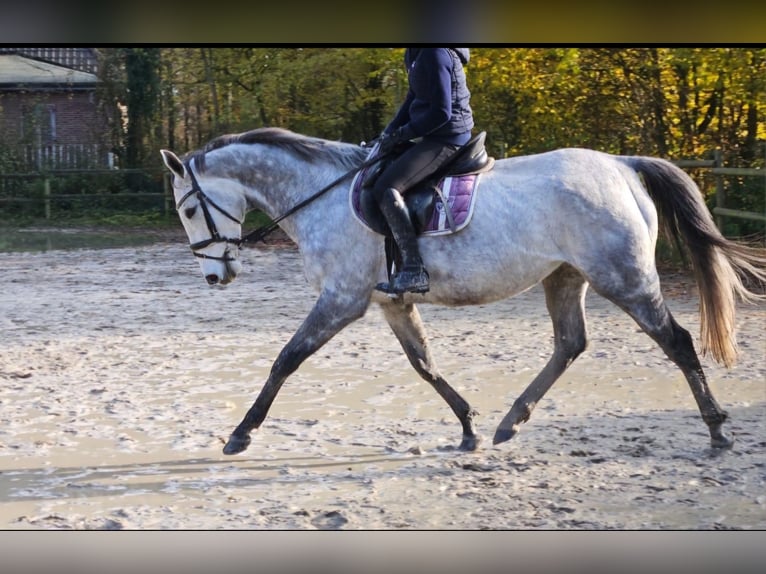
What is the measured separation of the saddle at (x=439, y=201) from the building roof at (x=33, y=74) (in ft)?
46.9

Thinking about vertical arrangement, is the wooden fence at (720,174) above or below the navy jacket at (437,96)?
below

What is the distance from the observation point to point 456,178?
5.14 m

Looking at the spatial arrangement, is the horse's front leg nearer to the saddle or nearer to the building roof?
the saddle

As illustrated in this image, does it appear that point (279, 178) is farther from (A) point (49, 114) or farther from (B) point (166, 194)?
(A) point (49, 114)

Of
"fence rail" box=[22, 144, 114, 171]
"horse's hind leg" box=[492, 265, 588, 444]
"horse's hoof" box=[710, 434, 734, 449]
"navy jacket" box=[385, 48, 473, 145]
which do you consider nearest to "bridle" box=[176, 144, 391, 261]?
"navy jacket" box=[385, 48, 473, 145]

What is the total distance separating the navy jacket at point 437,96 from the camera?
4.88 meters

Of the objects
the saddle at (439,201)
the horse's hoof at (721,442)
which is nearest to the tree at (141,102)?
the saddle at (439,201)

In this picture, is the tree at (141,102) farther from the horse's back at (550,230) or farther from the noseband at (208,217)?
the horse's back at (550,230)

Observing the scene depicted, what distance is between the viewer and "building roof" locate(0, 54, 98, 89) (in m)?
17.8

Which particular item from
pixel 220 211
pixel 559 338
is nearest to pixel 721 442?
pixel 559 338

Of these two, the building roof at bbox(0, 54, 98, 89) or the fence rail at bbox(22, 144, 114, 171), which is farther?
the building roof at bbox(0, 54, 98, 89)

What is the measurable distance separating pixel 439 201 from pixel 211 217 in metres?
1.19

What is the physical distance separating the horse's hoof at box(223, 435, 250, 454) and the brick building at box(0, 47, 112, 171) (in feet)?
44.1

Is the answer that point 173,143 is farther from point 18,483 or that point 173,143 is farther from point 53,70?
point 18,483
